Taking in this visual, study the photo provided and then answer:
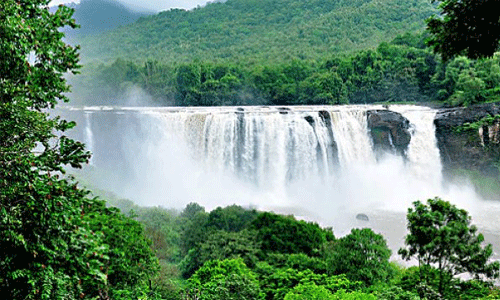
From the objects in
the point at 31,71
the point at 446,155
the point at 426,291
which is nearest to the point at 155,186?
the point at 446,155

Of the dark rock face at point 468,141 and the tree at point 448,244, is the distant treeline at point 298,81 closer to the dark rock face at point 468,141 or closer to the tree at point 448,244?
the dark rock face at point 468,141

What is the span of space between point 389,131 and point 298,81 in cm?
1898

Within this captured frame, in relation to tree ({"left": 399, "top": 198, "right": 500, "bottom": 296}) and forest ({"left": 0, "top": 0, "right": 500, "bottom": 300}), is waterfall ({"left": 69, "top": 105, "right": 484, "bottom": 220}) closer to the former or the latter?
forest ({"left": 0, "top": 0, "right": 500, "bottom": 300})

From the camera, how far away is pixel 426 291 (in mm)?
10406

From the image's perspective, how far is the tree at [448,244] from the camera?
12.0 metres

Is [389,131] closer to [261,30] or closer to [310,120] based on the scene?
[310,120]

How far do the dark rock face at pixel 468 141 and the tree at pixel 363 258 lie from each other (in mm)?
20833

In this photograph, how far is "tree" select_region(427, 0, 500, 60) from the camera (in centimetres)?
508

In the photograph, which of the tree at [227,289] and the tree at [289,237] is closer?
the tree at [227,289]

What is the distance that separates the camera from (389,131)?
3281 cm

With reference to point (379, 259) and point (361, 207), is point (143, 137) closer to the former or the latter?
point (361, 207)

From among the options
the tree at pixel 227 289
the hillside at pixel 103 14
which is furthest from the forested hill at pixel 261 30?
the tree at pixel 227 289

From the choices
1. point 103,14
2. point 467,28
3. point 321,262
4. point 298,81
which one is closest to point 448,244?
point 321,262

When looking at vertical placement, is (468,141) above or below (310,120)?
below
